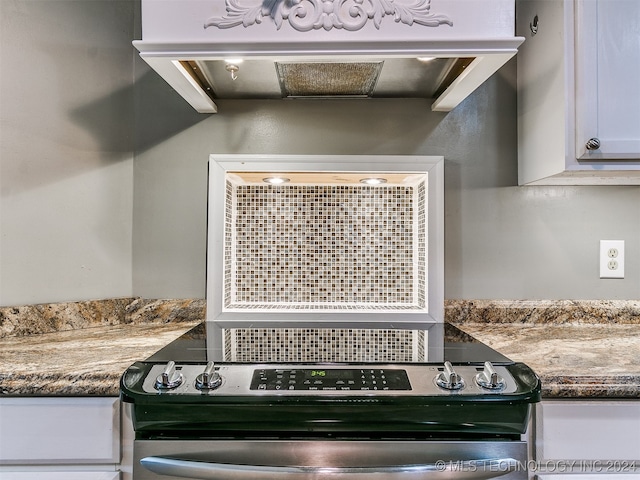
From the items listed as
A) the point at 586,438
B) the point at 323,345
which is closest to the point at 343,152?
the point at 323,345

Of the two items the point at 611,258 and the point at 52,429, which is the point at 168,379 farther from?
the point at 611,258

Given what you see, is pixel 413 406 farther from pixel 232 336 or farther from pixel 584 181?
pixel 584 181

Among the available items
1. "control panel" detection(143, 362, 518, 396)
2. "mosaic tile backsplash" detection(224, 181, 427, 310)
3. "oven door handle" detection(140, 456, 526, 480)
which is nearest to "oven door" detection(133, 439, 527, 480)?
"oven door handle" detection(140, 456, 526, 480)

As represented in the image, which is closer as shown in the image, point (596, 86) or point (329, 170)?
point (596, 86)

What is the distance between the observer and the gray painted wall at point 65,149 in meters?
1.15

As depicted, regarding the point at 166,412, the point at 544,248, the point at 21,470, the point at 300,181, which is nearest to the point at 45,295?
the point at 21,470

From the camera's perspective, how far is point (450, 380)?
31.6 inches

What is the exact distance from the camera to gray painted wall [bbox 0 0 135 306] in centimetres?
115

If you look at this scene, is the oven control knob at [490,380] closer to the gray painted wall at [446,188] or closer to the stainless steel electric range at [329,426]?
the stainless steel electric range at [329,426]

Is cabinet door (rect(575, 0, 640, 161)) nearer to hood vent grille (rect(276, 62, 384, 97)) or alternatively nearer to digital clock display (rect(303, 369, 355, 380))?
hood vent grille (rect(276, 62, 384, 97))

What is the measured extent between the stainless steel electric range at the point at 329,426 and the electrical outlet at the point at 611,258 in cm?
80

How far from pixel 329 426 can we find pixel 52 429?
557 millimetres

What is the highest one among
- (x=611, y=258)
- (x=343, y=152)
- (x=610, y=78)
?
(x=610, y=78)

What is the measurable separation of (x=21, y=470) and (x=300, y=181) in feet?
3.49
